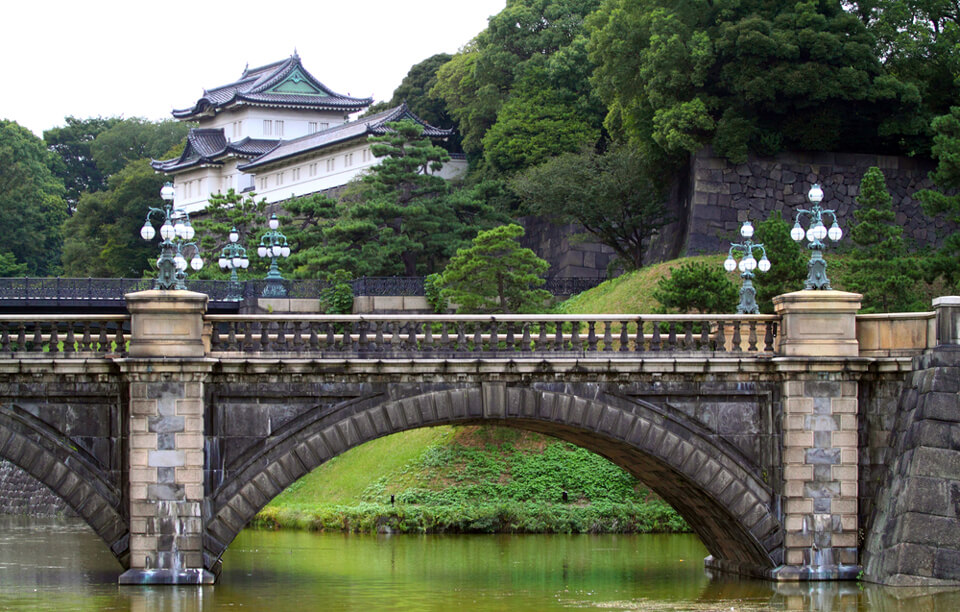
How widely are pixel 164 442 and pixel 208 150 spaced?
6458 cm

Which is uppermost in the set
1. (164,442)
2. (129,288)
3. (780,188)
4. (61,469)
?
(780,188)

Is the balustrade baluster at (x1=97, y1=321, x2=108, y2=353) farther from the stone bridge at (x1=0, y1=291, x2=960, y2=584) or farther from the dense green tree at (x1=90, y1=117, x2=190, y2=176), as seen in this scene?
the dense green tree at (x1=90, y1=117, x2=190, y2=176)

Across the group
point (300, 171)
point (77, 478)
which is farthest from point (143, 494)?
point (300, 171)

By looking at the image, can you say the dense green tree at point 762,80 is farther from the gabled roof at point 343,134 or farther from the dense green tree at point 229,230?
the gabled roof at point 343,134

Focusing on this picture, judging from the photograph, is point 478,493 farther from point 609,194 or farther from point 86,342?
point 86,342

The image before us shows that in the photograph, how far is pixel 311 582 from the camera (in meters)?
28.4

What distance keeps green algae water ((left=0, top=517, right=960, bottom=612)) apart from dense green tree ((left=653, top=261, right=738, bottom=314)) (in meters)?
6.71

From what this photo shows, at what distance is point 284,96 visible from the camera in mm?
88312

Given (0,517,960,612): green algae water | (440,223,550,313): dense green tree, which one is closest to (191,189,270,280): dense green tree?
(440,223,550,313): dense green tree

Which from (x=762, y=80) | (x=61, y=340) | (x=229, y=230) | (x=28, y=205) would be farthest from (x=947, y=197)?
(x=28, y=205)

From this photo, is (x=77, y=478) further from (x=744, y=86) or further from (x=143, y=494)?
(x=744, y=86)

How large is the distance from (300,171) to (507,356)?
55680 millimetres

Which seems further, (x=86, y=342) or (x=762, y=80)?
(x=762, y=80)

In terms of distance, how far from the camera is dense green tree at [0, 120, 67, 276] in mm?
83125
